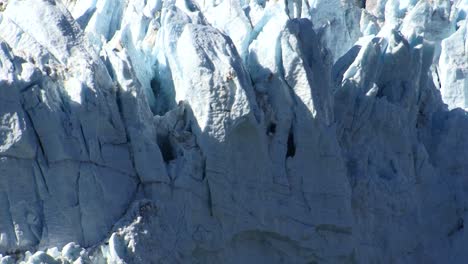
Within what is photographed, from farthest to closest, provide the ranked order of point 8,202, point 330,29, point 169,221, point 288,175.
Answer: point 330,29
point 288,175
point 169,221
point 8,202

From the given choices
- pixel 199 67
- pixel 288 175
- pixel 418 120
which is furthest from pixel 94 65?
pixel 418 120

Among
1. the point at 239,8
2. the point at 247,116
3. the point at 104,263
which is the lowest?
the point at 104,263

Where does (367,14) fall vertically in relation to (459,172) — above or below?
above

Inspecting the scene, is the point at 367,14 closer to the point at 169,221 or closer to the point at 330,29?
the point at 330,29

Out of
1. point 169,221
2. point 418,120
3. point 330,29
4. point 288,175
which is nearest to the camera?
point 169,221

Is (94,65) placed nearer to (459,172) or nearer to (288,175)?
(288,175)

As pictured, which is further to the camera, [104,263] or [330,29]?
[330,29]
